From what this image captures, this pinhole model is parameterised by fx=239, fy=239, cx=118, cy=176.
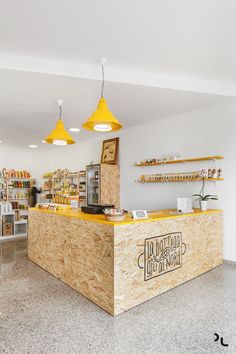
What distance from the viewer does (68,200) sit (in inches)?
194

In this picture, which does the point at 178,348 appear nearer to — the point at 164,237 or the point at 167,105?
the point at 164,237

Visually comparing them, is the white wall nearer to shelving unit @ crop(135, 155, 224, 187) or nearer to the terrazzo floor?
shelving unit @ crop(135, 155, 224, 187)

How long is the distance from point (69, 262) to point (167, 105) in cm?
327

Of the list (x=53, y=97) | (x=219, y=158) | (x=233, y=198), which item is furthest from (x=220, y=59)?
(x=53, y=97)

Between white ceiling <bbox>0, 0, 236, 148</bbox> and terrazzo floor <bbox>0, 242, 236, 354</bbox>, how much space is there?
2989mm

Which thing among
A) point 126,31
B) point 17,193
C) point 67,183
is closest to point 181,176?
point 126,31

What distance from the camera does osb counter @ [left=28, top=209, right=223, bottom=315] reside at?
9.14 ft

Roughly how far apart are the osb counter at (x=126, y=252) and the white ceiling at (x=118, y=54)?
6.55 ft

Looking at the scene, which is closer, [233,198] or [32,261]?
[233,198]

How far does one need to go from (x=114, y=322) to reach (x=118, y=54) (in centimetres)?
317

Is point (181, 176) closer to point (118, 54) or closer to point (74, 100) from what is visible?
point (74, 100)

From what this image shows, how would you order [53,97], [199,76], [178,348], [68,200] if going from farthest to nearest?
[68,200], [53,97], [199,76], [178,348]

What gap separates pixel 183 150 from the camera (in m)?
5.07

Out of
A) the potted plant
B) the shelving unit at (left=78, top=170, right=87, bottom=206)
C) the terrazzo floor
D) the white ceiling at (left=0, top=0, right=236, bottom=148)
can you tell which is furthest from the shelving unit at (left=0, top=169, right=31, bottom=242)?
the potted plant
